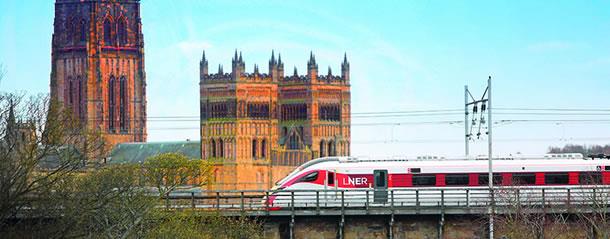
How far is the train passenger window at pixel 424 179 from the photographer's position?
8469 cm

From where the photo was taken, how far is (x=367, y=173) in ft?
280

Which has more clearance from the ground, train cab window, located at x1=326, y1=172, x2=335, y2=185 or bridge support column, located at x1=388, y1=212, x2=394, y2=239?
train cab window, located at x1=326, y1=172, x2=335, y2=185

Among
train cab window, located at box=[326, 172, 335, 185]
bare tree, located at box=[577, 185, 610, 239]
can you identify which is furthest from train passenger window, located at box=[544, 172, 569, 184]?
train cab window, located at box=[326, 172, 335, 185]

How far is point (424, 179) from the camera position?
279 ft

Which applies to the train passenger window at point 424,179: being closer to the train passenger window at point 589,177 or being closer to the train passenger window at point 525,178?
the train passenger window at point 525,178

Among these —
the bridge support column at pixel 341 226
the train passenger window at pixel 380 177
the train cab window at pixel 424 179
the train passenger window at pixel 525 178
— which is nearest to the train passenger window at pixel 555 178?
the train passenger window at pixel 525 178

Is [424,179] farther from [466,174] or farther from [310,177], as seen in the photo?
[310,177]

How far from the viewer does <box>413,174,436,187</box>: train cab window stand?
84.7m

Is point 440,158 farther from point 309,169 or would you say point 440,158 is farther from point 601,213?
point 601,213

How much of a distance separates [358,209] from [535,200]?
8.78 m

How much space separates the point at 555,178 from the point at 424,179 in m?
6.25

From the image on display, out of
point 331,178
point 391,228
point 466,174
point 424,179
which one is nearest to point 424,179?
point 424,179

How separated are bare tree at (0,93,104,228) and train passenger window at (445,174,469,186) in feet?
55.9

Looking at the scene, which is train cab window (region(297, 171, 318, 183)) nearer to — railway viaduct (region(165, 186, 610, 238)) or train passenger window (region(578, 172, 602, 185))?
railway viaduct (region(165, 186, 610, 238))
